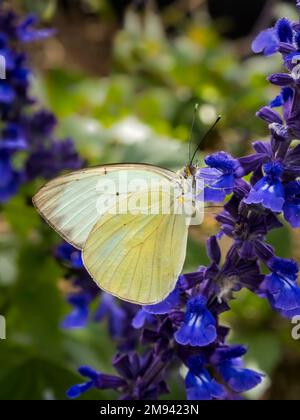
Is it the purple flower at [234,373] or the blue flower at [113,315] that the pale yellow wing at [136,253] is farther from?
the blue flower at [113,315]

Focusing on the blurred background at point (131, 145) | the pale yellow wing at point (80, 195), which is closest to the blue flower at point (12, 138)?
the blurred background at point (131, 145)

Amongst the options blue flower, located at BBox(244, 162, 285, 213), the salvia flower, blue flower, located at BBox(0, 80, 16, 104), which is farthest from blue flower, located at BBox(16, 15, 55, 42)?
blue flower, located at BBox(244, 162, 285, 213)

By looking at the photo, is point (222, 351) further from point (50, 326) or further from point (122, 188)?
point (50, 326)

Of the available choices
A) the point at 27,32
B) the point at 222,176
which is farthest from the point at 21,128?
the point at 222,176

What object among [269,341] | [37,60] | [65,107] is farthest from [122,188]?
[37,60]

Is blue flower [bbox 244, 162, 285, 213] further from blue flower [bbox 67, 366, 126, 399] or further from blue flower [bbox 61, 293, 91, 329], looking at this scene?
blue flower [bbox 61, 293, 91, 329]
